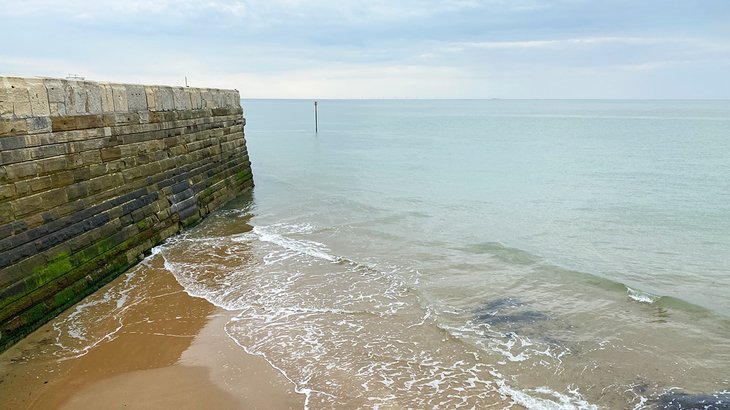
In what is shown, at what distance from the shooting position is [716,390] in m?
5.87

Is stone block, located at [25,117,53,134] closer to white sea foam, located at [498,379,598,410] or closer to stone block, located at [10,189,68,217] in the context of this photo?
stone block, located at [10,189,68,217]

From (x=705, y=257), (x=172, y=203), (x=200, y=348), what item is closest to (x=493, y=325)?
Result: (x=200, y=348)

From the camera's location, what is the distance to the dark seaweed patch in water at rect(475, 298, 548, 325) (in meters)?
7.71

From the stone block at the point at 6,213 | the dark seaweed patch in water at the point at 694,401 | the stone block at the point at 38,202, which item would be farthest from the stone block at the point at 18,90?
the dark seaweed patch in water at the point at 694,401

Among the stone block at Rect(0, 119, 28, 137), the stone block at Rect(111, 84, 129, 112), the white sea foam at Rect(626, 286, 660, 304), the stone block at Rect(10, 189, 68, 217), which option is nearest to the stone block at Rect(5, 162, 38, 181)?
the stone block at Rect(10, 189, 68, 217)

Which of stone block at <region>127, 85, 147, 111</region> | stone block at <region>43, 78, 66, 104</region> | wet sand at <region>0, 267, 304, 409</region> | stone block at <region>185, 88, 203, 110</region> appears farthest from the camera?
stone block at <region>185, 88, 203, 110</region>

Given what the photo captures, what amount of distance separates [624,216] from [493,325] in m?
9.91

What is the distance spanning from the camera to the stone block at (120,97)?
972 cm

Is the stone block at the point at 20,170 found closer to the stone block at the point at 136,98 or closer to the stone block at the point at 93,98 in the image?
the stone block at the point at 93,98

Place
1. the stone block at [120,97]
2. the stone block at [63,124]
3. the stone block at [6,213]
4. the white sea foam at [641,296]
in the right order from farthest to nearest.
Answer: the stone block at [120,97] < the white sea foam at [641,296] < the stone block at [63,124] < the stone block at [6,213]

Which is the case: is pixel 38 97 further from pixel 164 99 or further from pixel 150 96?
Result: pixel 164 99

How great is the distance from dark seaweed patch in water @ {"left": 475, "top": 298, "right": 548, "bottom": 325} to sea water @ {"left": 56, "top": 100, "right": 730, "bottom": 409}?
4 centimetres

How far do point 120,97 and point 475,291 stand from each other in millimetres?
7552

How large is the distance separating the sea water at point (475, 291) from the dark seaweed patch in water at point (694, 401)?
0.11ft
